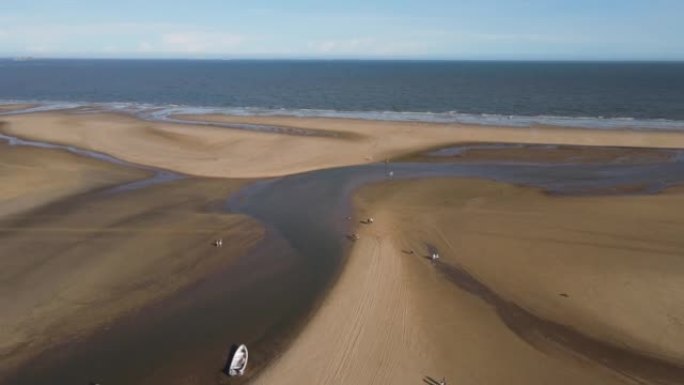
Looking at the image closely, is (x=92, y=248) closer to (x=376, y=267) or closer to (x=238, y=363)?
(x=238, y=363)

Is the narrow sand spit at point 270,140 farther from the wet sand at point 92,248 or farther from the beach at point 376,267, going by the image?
the wet sand at point 92,248

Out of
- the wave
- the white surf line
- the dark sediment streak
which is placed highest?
the wave

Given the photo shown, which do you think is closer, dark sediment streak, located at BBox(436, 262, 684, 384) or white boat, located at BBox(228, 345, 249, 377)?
white boat, located at BBox(228, 345, 249, 377)

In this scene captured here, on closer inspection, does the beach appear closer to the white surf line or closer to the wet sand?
the wet sand

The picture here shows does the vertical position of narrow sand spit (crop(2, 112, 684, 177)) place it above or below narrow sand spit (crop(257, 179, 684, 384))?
above

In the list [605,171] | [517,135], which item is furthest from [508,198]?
[517,135]

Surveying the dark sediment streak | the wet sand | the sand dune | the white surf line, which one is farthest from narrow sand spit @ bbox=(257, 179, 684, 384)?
the sand dune

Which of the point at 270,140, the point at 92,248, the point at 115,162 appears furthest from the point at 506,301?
the point at 270,140
